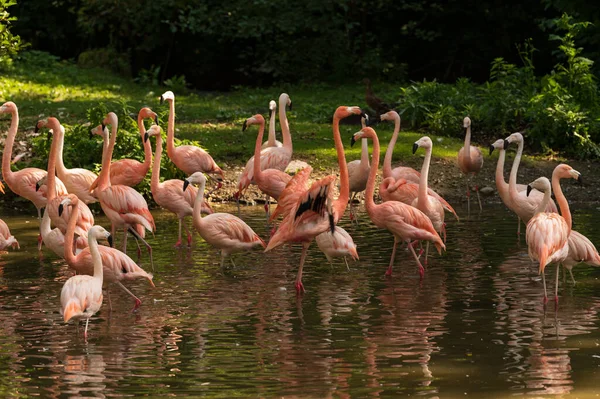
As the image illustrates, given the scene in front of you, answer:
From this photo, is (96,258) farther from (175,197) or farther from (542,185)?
(542,185)

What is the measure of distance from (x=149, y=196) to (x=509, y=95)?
270 inches

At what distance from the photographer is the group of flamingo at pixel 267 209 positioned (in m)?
8.01

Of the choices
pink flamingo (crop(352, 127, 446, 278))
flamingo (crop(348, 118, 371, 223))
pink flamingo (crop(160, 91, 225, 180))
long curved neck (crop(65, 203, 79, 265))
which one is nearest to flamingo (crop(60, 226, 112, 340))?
long curved neck (crop(65, 203, 79, 265))

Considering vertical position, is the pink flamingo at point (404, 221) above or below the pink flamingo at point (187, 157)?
below

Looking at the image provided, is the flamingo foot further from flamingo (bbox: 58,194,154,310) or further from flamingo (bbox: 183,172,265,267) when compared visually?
flamingo (bbox: 58,194,154,310)

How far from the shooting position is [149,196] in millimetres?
13297

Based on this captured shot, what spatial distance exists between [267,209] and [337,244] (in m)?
3.00

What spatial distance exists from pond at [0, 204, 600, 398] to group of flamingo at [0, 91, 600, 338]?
11.9 inches

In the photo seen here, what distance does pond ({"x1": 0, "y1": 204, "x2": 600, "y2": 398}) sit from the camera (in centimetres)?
595

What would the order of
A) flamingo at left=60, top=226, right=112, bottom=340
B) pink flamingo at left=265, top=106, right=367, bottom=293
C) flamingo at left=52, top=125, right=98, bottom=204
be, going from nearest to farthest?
flamingo at left=60, top=226, right=112, bottom=340, pink flamingo at left=265, top=106, right=367, bottom=293, flamingo at left=52, top=125, right=98, bottom=204

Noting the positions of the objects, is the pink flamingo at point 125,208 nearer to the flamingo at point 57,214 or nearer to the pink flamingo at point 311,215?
the flamingo at point 57,214

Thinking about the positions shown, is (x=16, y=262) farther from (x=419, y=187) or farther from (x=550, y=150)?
(x=550, y=150)

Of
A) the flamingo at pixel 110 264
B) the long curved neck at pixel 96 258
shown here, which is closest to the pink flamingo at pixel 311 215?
the flamingo at pixel 110 264

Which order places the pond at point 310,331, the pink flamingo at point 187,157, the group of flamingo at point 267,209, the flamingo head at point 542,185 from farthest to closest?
the pink flamingo at point 187,157, the flamingo head at point 542,185, the group of flamingo at point 267,209, the pond at point 310,331
